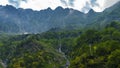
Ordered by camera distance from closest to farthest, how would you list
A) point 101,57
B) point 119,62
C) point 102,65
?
point 119,62 < point 102,65 < point 101,57

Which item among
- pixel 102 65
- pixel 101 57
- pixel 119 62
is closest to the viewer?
pixel 119 62

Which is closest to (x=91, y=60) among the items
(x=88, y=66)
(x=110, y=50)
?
(x=88, y=66)

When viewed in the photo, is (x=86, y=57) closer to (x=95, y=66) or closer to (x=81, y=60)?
(x=81, y=60)

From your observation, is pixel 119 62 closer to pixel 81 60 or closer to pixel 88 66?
pixel 88 66

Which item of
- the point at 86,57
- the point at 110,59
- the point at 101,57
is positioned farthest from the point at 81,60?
the point at 110,59

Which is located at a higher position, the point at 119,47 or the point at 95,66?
the point at 119,47

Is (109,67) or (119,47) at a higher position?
(119,47)

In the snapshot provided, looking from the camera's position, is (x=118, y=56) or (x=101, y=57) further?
(x=101, y=57)

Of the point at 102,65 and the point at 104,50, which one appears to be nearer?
the point at 102,65
